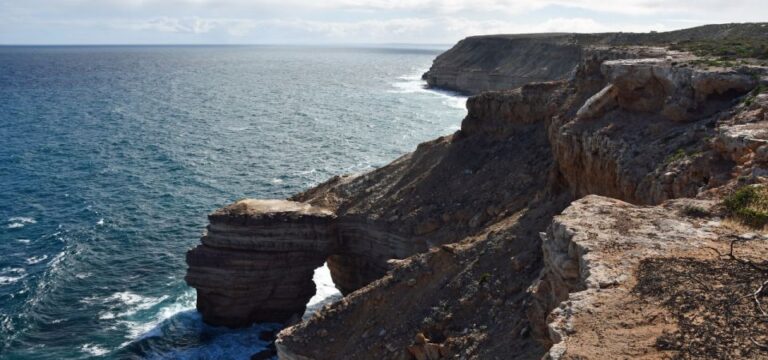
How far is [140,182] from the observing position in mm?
70438

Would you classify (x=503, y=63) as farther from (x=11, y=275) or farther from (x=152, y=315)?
(x=11, y=275)

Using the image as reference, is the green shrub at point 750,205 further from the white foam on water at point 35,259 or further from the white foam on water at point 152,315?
the white foam on water at point 35,259

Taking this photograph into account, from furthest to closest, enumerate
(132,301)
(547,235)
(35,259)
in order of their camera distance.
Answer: (35,259) < (132,301) < (547,235)

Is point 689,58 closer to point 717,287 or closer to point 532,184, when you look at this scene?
point 532,184

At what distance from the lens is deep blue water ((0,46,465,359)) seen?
4222 cm

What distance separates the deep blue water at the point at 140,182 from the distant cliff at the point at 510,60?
14.4 metres

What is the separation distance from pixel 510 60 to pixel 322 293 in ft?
394

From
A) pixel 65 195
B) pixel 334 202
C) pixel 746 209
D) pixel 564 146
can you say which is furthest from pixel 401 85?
pixel 746 209

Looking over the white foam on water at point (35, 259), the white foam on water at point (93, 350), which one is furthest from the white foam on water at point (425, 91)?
the white foam on water at point (93, 350)

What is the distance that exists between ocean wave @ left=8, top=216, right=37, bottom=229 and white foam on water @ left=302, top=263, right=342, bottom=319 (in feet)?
87.5

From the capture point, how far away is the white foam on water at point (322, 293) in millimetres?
46781

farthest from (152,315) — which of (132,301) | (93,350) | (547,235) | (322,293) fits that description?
(547,235)

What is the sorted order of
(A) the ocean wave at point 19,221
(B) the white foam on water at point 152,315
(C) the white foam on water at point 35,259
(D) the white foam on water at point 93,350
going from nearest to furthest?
(D) the white foam on water at point 93,350 < (B) the white foam on water at point 152,315 < (C) the white foam on water at point 35,259 < (A) the ocean wave at point 19,221

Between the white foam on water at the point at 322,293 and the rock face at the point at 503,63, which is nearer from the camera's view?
the white foam on water at the point at 322,293
